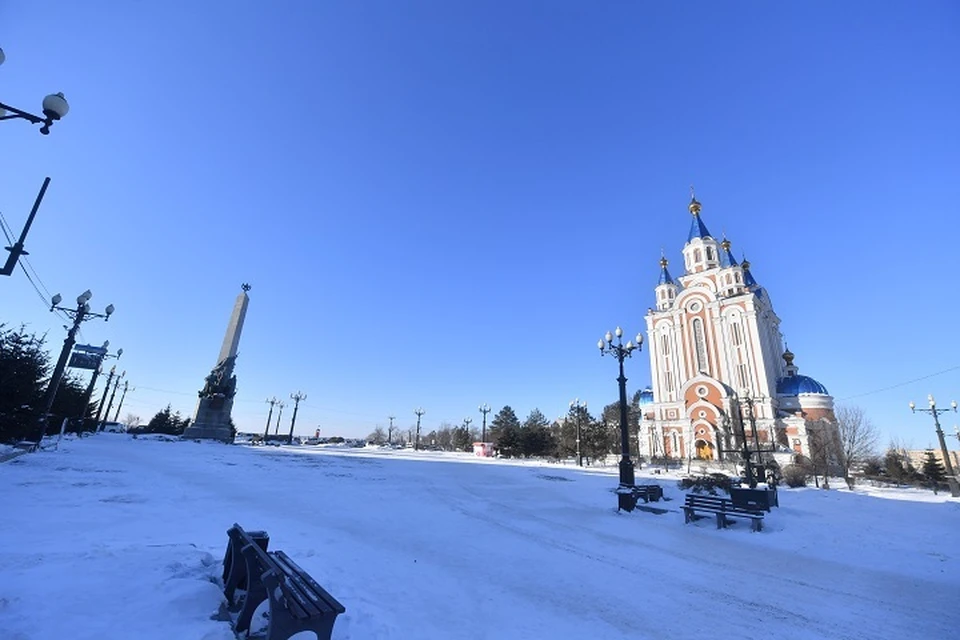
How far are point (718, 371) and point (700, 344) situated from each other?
4.11 m

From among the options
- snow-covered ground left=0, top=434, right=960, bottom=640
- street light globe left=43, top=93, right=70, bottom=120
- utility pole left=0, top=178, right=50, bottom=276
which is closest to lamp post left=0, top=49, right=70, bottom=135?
street light globe left=43, top=93, right=70, bottom=120

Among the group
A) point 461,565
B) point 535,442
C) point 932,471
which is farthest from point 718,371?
point 461,565

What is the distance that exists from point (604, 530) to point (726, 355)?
44.9 m

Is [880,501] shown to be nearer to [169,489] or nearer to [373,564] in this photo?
[373,564]

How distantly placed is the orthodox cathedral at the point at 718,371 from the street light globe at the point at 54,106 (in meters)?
44.9

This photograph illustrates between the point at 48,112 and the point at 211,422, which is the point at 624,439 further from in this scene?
the point at 211,422

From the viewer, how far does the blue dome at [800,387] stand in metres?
43.6

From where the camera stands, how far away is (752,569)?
23.9 feet

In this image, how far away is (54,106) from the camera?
5.45 metres

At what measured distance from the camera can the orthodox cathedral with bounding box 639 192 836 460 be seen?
42.0 m

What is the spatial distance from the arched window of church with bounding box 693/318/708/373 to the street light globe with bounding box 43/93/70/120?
174 feet

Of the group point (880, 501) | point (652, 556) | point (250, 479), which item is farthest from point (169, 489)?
point (880, 501)

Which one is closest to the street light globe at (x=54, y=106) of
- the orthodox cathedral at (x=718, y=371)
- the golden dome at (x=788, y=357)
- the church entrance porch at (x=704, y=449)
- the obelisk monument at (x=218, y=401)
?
the obelisk monument at (x=218, y=401)

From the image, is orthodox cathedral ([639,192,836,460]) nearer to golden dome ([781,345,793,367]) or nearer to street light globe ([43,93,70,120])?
golden dome ([781,345,793,367])
